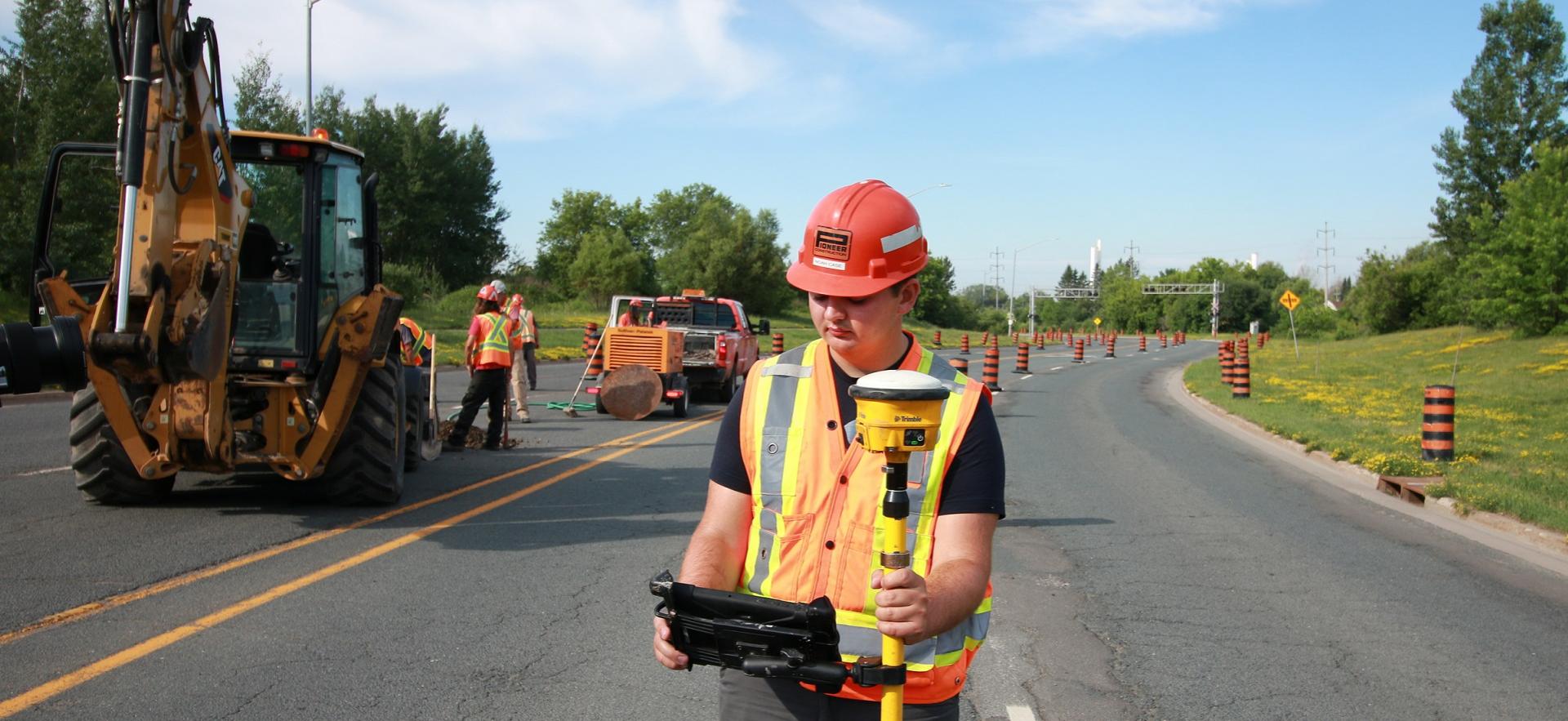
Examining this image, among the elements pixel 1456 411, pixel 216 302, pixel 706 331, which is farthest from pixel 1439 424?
pixel 216 302

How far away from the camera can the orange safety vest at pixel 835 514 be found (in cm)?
248

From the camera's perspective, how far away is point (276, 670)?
17.3ft

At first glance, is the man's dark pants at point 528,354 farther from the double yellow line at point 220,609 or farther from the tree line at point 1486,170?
the tree line at point 1486,170

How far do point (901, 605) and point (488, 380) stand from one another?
1248 cm

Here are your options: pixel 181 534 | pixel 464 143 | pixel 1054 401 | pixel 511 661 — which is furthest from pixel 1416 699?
pixel 464 143

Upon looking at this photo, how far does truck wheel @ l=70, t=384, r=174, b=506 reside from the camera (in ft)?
29.4

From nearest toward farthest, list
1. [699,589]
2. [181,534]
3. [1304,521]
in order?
[699,589]
[181,534]
[1304,521]

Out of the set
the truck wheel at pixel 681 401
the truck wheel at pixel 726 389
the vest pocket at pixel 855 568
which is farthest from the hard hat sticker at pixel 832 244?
the truck wheel at pixel 726 389

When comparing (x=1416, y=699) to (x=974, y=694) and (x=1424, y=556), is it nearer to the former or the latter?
(x=974, y=694)

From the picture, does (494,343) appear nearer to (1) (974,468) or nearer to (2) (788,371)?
(2) (788,371)

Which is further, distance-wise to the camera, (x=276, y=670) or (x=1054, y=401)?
(x=1054, y=401)

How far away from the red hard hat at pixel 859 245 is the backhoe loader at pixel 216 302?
413 cm

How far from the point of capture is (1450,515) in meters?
11.6

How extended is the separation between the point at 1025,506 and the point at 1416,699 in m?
5.60
